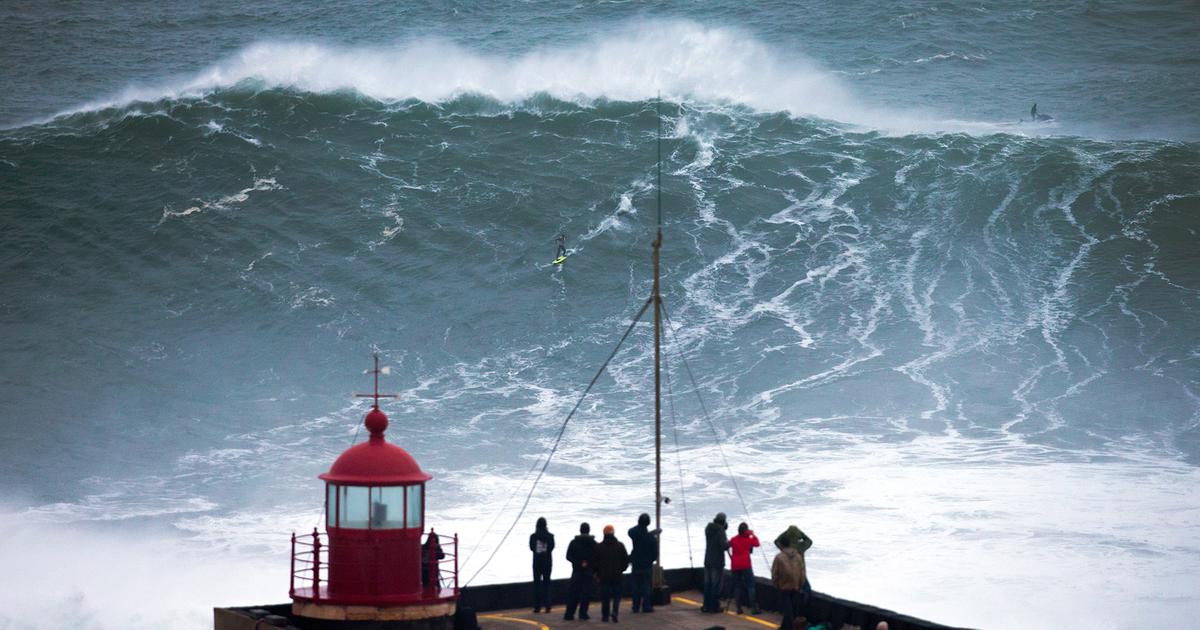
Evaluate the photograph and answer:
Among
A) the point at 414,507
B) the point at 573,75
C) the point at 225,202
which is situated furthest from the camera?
the point at 573,75

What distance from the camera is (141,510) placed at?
2539 centimetres

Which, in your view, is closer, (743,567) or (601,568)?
(601,568)

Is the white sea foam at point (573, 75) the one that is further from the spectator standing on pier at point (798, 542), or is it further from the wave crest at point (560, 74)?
the spectator standing on pier at point (798, 542)

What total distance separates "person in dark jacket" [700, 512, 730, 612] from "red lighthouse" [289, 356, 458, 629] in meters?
3.57

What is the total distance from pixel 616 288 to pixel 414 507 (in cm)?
2226

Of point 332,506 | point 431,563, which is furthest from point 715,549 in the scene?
point 332,506

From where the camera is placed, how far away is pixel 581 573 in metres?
15.1

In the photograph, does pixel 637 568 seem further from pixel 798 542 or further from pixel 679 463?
pixel 679 463

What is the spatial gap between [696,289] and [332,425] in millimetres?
9123

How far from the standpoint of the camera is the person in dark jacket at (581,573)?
15086 mm

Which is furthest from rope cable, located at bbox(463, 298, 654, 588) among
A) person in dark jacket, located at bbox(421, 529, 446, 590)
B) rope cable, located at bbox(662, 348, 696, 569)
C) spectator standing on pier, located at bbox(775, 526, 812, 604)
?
person in dark jacket, located at bbox(421, 529, 446, 590)

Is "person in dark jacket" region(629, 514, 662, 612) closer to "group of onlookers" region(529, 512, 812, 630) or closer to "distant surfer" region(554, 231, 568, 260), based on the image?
"group of onlookers" region(529, 512, 812, 630)

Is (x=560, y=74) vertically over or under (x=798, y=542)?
over

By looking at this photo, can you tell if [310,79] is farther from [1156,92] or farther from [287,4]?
[1156,92]
